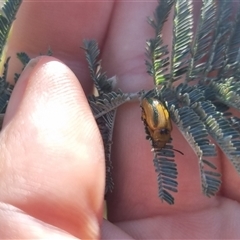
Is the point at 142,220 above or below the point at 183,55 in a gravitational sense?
below

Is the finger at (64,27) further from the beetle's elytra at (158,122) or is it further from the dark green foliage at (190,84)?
the beetle's elytra at (158,122)

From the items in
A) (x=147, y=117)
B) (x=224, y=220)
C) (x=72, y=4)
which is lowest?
(x=224, y=220)

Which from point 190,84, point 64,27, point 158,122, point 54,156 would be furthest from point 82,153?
point 64,27

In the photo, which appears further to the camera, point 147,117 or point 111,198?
point 111,198

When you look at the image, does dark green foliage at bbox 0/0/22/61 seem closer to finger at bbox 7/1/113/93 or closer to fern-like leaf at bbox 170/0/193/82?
finger at bbox 7/1/113/93

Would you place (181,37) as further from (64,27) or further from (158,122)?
(64,27)

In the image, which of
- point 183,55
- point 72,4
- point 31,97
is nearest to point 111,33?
point 72,4

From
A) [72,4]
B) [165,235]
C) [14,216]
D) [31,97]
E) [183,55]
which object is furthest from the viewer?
[72,4]

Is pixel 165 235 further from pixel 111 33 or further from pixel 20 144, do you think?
pixel 111 33
